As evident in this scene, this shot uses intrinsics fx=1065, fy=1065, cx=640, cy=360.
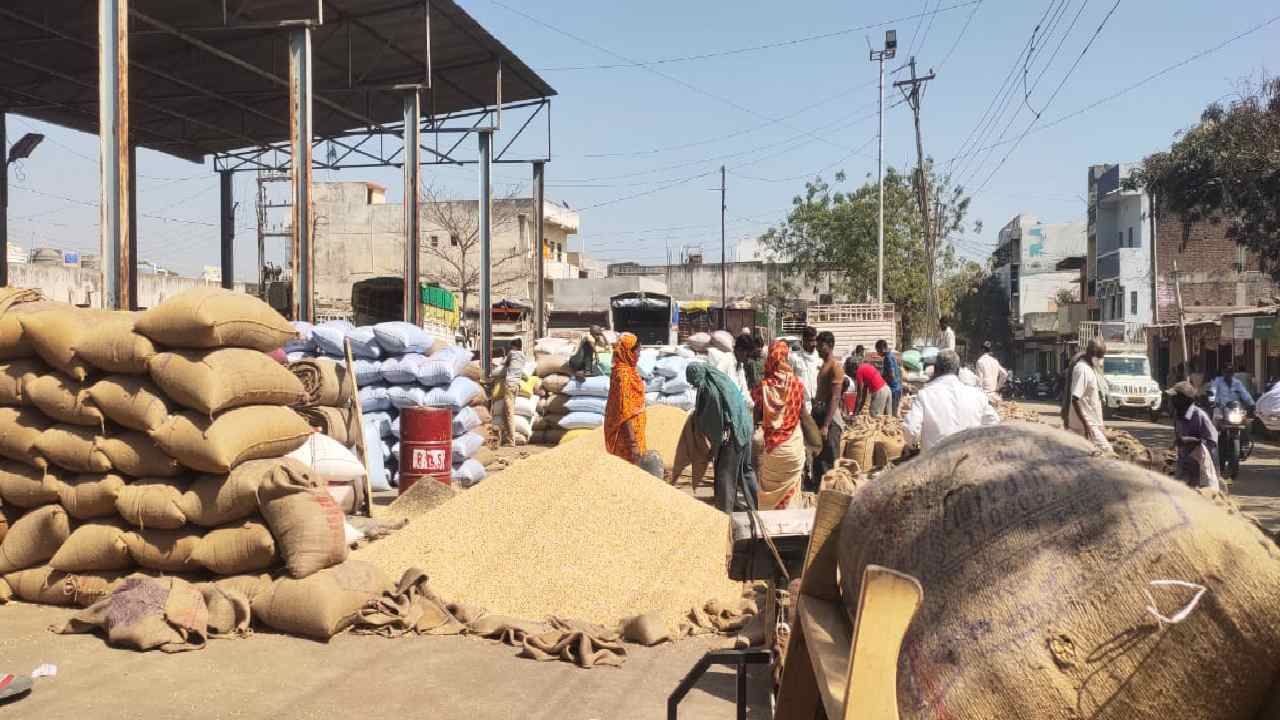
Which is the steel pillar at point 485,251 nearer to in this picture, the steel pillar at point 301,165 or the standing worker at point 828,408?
the steel pillar at point 301,165

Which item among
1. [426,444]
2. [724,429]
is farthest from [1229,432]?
[426,444]

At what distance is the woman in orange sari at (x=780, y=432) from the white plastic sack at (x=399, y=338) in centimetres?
527

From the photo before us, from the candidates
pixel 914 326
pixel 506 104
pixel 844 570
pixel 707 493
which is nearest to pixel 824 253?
pixel 914 326

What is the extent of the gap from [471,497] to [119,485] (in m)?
2.35

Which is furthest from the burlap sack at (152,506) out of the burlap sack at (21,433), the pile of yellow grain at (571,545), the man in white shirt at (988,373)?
the man in white shirt at (988,373)

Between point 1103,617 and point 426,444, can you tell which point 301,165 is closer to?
point 426,444

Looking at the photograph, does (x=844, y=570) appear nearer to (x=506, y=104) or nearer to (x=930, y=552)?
(x=930, y=552)

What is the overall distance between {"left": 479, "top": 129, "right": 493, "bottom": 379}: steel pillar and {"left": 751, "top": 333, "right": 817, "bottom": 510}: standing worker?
39.0ft

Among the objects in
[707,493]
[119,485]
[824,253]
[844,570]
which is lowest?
[707,493]

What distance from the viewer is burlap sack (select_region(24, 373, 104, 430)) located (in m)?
6.48

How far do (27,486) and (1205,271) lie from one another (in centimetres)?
4299

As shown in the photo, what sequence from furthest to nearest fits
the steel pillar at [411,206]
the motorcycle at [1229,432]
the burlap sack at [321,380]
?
the steel pillar at [411,206] → the motorcycle at [1229,432] → the burlap sack at [321,380]

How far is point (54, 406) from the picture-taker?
21.5ft

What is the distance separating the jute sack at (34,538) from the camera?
6477mm
